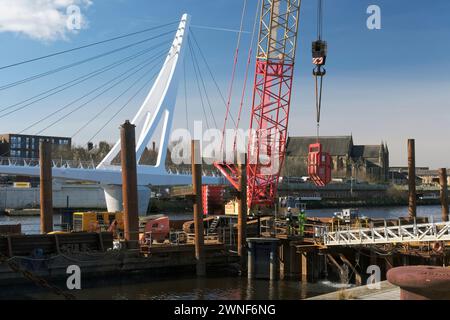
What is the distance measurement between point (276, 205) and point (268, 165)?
327cm

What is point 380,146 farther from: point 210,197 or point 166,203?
point 210,197

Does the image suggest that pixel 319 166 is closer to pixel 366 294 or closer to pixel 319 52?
pixel 319 52

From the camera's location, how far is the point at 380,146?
648 ft

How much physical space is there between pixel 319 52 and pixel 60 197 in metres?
72.3

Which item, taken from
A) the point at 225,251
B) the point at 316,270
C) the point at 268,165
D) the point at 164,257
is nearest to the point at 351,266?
the point at 316,270

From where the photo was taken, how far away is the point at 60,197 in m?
96.5

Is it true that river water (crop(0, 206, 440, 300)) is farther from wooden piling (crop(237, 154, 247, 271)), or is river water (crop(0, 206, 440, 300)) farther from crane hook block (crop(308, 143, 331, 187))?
crane hook block (crop(308, 143, 331, 187))

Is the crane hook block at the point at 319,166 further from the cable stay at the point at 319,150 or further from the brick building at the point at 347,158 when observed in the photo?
the brick building at the point at 347,158

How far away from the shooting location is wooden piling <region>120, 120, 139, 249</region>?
2666 cm

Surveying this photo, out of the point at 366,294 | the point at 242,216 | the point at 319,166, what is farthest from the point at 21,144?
the point at 366,294

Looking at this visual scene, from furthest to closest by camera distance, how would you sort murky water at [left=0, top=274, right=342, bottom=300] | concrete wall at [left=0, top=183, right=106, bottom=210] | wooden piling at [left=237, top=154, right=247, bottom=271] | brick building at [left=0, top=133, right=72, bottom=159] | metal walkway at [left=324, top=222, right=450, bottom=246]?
brick building at [left=0, top=133, right=72, bottom=159] < concrete wall at [left=0, top=183, right=106, bottom=210] < wooden piling at [left=237, top=154, right=247, bottom=271] < murky water at [left=0, top=274, right=342, bottom=300] < metal walkway at [left=324, top=222, right=450, bottom=246]

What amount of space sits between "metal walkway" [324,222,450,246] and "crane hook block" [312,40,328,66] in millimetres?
11626

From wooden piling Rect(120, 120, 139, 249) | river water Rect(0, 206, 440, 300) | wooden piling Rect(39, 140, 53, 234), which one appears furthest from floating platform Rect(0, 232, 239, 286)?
wooden piling Rect(39, 140, 53, 234)

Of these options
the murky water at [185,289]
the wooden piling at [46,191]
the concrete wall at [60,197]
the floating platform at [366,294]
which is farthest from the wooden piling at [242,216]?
the concrete wall at [60,197]
